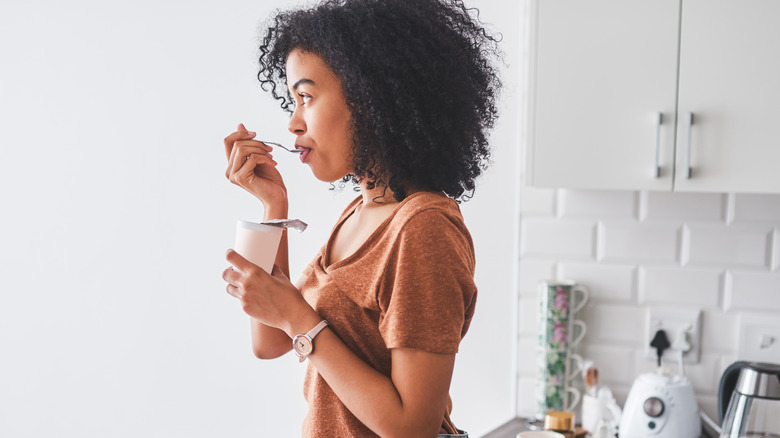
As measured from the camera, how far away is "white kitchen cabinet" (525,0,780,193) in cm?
154

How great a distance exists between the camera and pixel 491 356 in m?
2.06

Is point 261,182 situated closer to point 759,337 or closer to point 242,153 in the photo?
point 242,153

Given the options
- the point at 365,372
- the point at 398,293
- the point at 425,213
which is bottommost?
the point at 365,372

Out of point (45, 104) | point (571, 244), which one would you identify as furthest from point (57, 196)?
point (571, 244)

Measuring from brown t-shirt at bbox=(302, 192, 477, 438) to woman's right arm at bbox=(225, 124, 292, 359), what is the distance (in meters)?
0.22

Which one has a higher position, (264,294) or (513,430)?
(264,294)

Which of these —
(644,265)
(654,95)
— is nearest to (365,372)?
(654,95)

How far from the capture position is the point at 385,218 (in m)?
1.07

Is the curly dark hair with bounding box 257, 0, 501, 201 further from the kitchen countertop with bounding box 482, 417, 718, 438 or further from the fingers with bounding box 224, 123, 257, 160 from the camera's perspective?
the kitchen countertop with bounding box 482, 417, 718, 438

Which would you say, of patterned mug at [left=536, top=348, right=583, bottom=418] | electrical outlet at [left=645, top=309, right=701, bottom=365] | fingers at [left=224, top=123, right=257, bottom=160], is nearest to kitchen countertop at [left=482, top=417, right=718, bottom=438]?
patterned mug at [left=536, top=348, right=583, bottom=418]

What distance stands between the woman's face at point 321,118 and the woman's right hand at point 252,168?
0.17 metres

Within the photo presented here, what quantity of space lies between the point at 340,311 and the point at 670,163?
36.5 inches

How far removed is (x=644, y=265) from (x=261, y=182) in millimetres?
1087

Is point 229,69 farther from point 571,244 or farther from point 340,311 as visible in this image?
point 340,311
